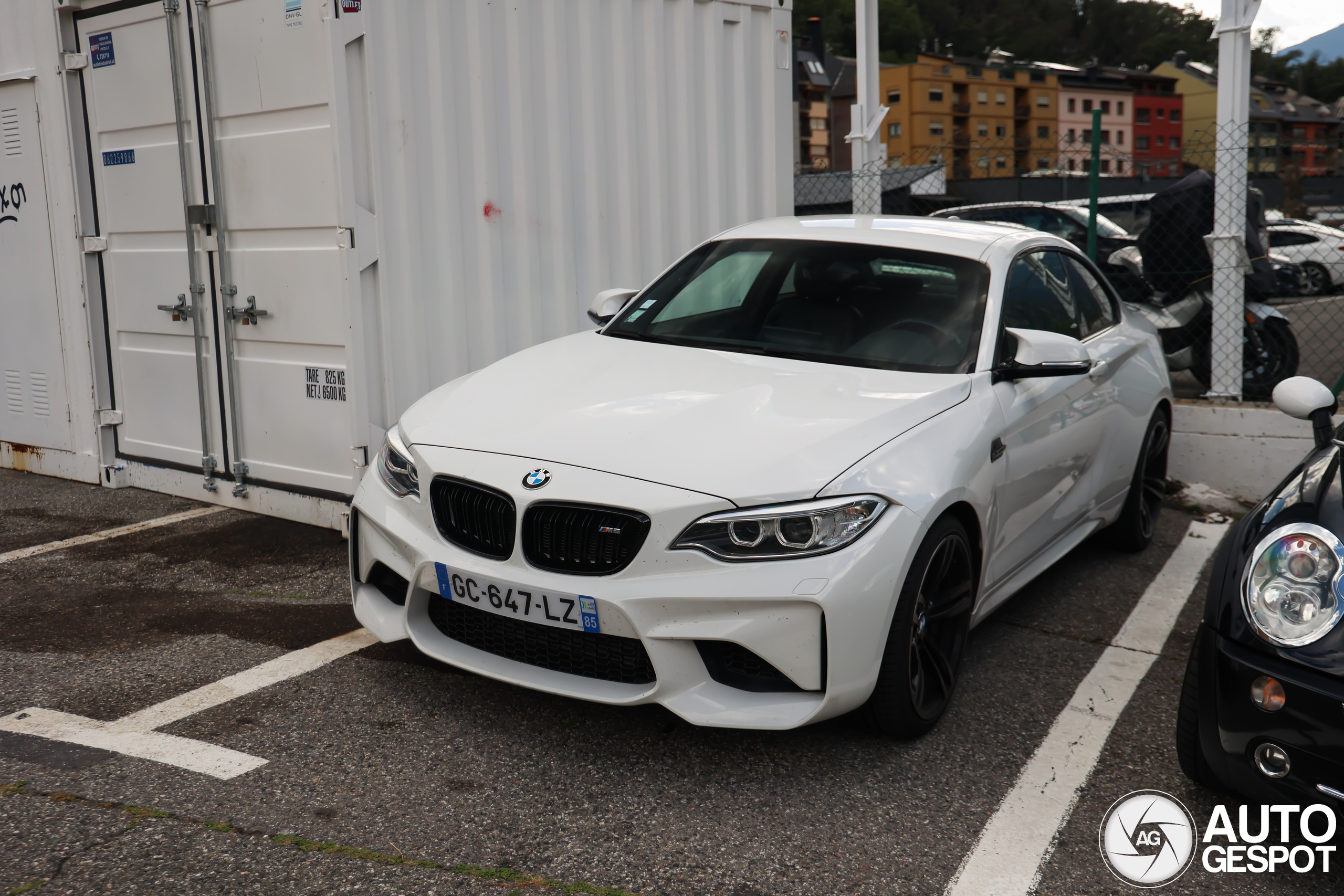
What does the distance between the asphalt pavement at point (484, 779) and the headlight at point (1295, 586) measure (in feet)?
2.15

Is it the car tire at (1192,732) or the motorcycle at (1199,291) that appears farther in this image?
the motorcycle at (1199,291)

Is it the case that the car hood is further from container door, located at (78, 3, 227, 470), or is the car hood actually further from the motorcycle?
the motorcycle

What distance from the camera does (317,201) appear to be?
5199 mm

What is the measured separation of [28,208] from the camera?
664cm

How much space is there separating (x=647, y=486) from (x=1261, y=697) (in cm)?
152

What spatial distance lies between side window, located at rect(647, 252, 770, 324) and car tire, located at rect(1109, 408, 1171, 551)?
203 centimetres

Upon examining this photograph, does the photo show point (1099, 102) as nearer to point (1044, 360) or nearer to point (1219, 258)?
point (1219, 258)

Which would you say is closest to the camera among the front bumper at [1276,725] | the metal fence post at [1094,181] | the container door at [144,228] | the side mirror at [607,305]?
the front bumper at [1276,725]

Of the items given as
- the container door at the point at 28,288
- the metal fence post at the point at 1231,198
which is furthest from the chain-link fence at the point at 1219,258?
the container door at the point at 28,288

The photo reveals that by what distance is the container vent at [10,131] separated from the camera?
659 cm

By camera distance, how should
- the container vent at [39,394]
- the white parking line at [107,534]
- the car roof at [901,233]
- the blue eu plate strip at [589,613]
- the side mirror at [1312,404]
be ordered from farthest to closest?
the container vent at [39,394]
the white parking line at [107,534]
the car roof at [901,233]
the side mirror at [1312,404]
the blue eu plate strip at [589,613]

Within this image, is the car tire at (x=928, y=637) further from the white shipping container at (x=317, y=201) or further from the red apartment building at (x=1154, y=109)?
the red apartment building at (x=1154, y=109)

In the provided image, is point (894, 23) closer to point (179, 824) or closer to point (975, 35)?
point (975, 35)

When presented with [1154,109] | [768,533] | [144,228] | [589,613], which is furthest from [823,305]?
[1154,109]
